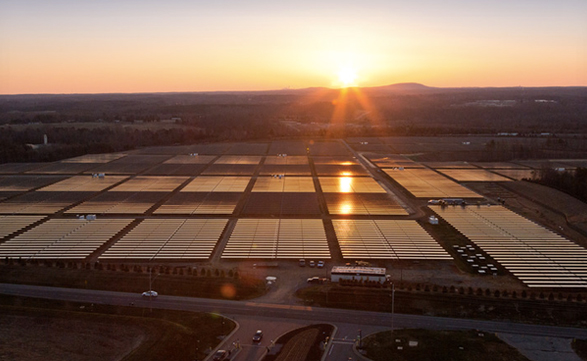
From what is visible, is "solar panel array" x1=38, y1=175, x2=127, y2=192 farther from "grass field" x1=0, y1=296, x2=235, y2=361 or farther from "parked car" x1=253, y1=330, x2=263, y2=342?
"parked car" x1=253, y1=330, x2=263, y2=342

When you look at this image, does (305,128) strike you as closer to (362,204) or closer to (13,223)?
(362,204)

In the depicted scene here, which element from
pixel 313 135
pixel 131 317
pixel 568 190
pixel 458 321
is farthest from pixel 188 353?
pixel 313 135

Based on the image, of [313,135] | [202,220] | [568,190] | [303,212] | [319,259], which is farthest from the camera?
[313,135]

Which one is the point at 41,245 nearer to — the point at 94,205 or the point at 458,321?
the point at 94,205

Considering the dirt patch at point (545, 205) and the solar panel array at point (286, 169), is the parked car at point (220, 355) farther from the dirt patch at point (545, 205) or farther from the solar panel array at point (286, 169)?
the solar panel array at point (286, 169)

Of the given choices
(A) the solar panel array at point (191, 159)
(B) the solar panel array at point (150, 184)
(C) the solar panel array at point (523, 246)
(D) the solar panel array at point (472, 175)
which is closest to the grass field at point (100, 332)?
(C) the solar panel array at point (523, 246)

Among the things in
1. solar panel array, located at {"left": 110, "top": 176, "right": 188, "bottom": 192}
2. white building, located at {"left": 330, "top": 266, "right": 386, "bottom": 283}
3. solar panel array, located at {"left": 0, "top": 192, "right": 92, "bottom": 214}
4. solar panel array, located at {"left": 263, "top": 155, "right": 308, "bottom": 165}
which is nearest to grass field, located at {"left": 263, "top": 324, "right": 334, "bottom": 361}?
white building, located at {"left": 330, "top": 266, "right": 386, "bottom": 283}

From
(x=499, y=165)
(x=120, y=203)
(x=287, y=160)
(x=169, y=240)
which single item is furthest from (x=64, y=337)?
(x=499, y=165)
